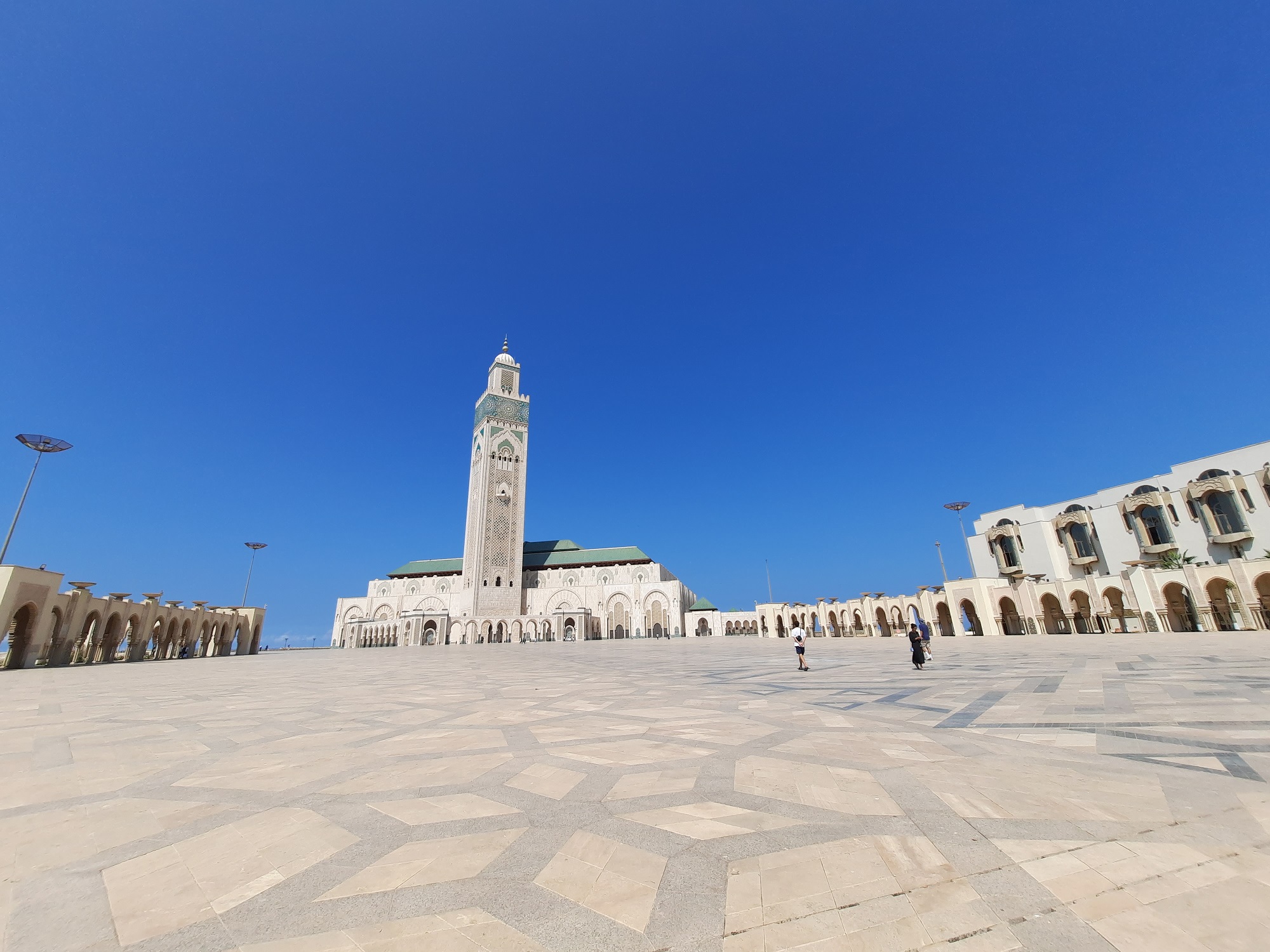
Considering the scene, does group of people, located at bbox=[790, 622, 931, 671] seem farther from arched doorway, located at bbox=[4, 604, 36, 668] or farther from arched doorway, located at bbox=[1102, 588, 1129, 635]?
arched doorway, located at bbox=[4, 604, 36, 668]

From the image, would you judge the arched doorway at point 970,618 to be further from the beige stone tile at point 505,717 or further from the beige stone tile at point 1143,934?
the beige stone tile at point 1143,934

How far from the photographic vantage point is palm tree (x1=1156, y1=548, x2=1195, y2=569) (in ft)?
91.9

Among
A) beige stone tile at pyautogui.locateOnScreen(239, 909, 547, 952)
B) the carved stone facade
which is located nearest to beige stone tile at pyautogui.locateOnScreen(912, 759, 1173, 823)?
beige stone tile at pyautogui.locateOnScreen(239, 909, 547, 952)

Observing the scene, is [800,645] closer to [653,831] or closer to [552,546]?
[653,831]

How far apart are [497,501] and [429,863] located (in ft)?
199

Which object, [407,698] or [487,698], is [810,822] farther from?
[407,698]

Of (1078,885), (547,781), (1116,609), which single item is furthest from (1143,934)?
(1116,609)

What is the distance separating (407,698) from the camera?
8.29 metres

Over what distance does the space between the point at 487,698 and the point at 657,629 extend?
183 ft

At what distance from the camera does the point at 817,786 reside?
11.0 feet

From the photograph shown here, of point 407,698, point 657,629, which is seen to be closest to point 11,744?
point 407,698

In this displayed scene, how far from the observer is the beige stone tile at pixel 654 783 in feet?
10.8

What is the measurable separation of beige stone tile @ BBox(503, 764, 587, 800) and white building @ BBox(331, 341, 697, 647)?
52770 millimetres

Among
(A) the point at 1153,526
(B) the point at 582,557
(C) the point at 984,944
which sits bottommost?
(C) the point at 984,944
